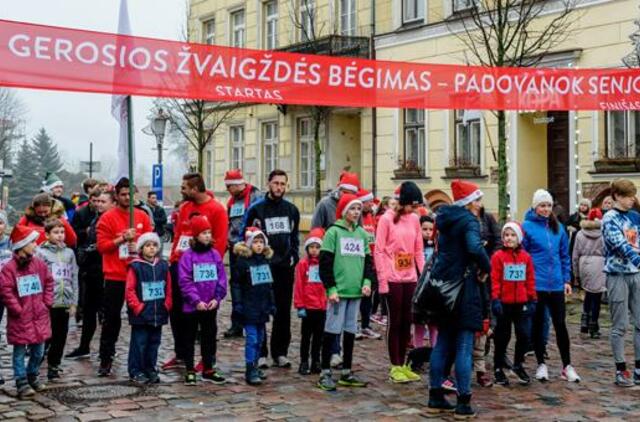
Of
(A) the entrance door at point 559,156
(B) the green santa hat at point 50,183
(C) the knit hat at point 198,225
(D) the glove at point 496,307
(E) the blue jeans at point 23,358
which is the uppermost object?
(A) the entrance door at point 559,156

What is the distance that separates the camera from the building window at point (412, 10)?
2259 cm

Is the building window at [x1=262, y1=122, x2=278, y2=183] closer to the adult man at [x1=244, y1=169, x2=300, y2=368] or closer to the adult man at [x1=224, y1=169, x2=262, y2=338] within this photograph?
the adult man at [x1=224, y1=169, x2=262, y2=338]

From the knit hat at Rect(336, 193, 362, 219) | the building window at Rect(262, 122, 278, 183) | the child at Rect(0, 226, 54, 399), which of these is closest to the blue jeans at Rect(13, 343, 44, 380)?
the child at Rect(0, 226, 54, 399)

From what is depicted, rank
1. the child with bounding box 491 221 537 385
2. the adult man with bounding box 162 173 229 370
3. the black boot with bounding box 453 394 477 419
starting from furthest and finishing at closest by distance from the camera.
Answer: the adult man with bounding box 162 173 229 370 → the child with bounding box 491 221 537 385 → the black boot with bounding box 453 394 477 419

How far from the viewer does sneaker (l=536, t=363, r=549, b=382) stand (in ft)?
27.4

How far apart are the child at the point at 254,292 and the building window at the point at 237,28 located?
23686 millimetres

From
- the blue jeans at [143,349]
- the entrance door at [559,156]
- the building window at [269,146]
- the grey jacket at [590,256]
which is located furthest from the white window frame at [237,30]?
the blue jeans at [143,349]

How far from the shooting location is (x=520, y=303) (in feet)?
27.2

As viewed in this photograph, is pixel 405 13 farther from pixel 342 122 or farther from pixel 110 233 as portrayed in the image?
Result: pixel 110 233

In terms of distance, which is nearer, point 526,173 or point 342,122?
point 526,173

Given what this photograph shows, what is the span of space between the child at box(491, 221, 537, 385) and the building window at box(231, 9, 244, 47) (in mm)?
24075

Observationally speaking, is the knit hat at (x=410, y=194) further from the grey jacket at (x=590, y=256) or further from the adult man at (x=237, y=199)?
the grey jacket at (x=590, y=256)

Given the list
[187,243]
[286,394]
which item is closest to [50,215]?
[187,243]

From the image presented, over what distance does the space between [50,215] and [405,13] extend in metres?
16.0
